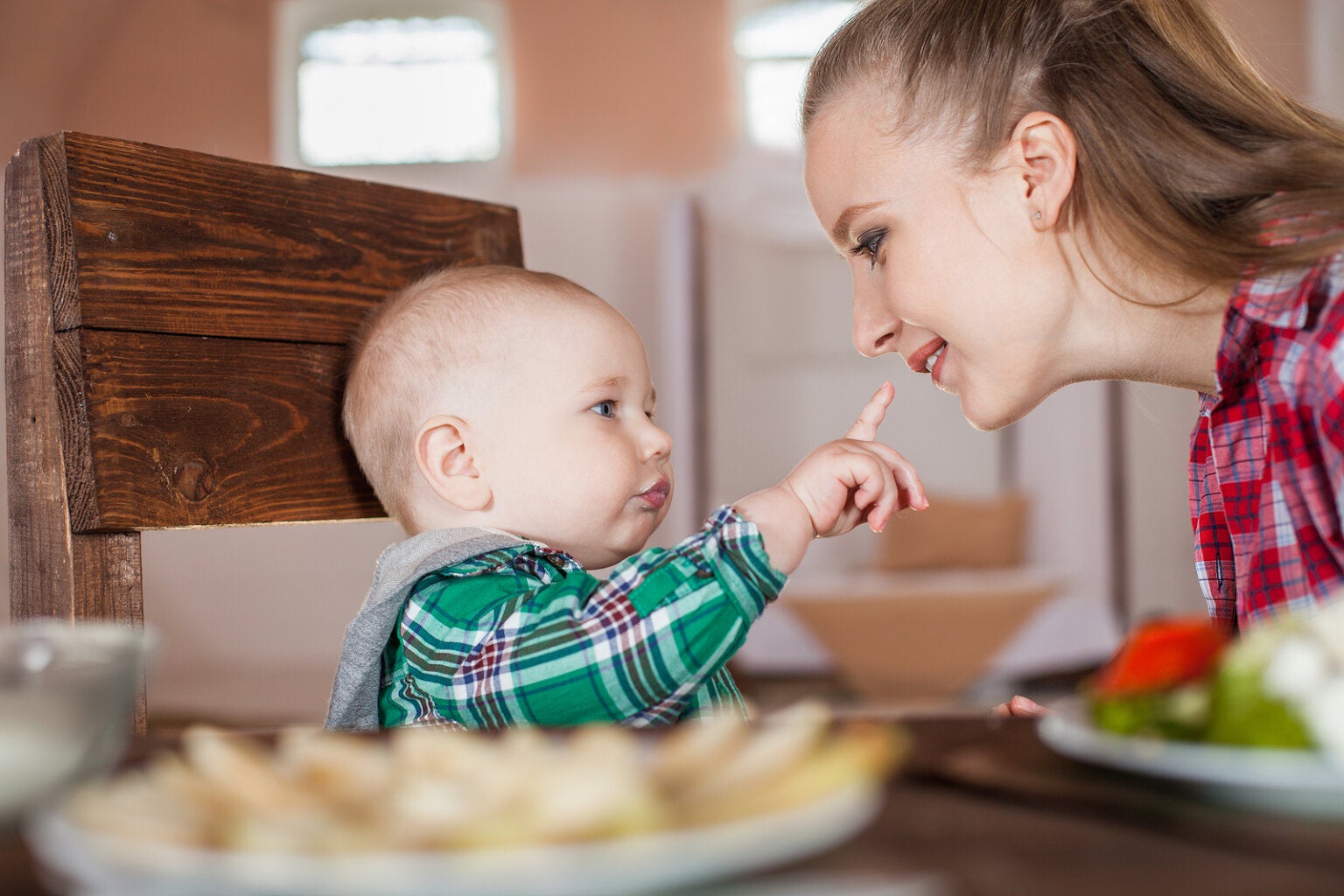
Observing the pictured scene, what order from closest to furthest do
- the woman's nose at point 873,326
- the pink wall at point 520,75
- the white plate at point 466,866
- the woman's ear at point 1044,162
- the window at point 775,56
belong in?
the white plate at point 466,866, the woman's ear at point 1044,162, the woman's nose at point 873,326, the pink wall at point 520,75, the window at point 775,56

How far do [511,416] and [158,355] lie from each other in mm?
289

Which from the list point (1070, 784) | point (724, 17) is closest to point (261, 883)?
point (1070, 784)

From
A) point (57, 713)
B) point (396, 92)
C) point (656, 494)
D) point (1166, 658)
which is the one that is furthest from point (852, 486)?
point (396, 92)

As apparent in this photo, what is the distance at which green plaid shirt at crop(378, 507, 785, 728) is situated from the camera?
30.9 inches

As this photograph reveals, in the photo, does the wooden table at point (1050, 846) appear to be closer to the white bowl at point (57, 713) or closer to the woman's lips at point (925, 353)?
the white bowl at point (57, 713)

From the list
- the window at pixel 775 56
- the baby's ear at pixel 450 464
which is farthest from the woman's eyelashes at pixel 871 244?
the window at pixel 775 56

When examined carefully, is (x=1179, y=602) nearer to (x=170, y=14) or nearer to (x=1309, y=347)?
A: (x=1309, y=347)

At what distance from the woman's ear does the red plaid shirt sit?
175 millimetres

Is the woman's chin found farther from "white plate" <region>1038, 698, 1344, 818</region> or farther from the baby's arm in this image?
"white plate" <region>1038, 698, 1344, 818</region>

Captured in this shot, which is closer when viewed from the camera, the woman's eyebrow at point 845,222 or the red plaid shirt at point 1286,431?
the red plaid shirt at point 1286,431

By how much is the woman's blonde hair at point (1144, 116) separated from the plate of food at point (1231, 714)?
0.56 m

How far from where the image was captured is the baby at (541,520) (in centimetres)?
79

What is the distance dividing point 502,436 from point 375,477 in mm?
151

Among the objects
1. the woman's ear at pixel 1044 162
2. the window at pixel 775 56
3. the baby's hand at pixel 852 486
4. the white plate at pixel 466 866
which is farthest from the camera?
the window at pixel 775 56
